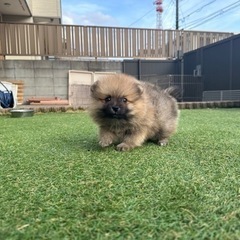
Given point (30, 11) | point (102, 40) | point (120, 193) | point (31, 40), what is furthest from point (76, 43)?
point (120, 193)

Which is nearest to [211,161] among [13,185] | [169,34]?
[13,185]

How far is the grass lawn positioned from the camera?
2.70 ft

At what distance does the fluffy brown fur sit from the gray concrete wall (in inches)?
223

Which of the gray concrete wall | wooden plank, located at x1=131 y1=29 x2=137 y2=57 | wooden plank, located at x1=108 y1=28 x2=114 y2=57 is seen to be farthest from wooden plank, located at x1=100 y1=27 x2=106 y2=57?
wooden plank, located at x1=131 y1=29 x2=137 y2=57

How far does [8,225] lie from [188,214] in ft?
1.93

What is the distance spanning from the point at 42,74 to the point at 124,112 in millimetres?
5983

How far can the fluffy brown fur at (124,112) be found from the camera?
193 centimetres

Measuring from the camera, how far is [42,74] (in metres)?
7.38

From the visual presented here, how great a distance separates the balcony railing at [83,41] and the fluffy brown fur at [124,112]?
612 cm

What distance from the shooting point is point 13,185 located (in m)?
1.24

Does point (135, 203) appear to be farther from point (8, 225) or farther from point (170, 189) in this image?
point (8, 225)

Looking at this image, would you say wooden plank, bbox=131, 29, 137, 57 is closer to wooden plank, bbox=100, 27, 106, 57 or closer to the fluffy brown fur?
wooden plank, bbox=100, 27, 106, 57

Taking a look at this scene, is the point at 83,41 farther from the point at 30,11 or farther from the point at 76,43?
the point at 30,11

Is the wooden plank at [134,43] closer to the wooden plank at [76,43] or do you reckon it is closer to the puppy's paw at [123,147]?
the wooden plank at [76,43]
